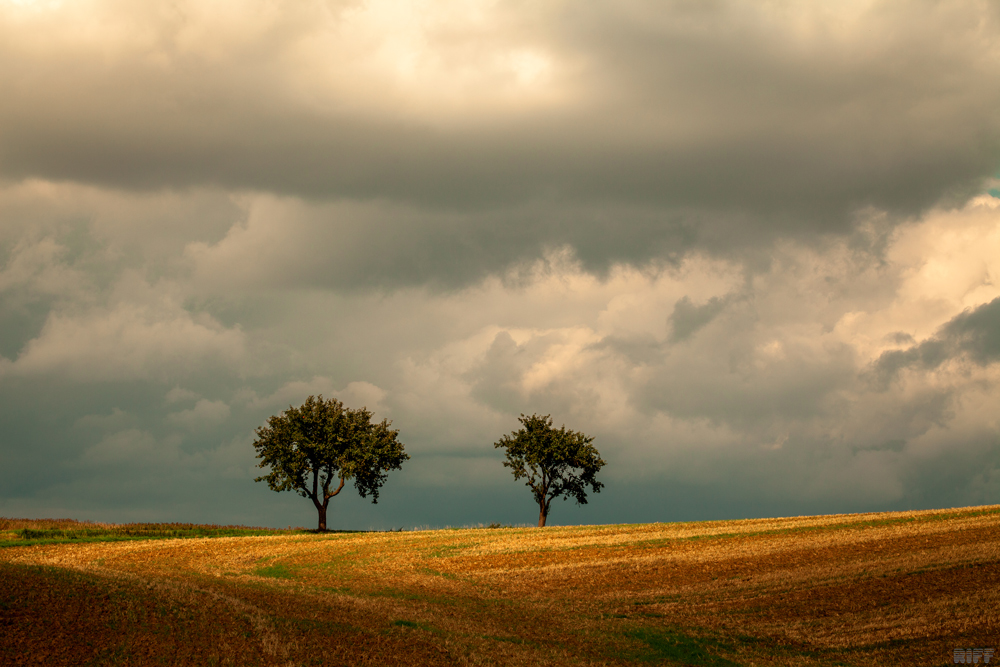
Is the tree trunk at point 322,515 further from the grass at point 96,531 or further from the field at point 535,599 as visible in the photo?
the field at point 535,599

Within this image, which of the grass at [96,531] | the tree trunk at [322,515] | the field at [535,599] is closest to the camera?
the field at [535,599]

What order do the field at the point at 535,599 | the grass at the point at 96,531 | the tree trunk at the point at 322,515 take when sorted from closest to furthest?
the field at the point at 535,599 → the grass at the point at 96,531 → the tree trunk at the point at 322,515

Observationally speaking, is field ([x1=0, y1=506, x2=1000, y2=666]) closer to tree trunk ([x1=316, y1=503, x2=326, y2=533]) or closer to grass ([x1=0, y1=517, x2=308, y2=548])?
grass ([x1=0, y1=517, x2=308, y2=548])

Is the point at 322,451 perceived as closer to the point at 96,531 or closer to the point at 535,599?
the point at 96,531

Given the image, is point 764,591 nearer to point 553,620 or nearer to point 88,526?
point 553,620

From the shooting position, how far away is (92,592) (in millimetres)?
21781

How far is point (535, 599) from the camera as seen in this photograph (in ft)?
120

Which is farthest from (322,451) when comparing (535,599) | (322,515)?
(535,599)

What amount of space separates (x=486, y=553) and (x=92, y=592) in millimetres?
34056

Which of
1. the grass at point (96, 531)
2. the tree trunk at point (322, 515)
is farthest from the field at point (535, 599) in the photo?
the tree trunk at point (322, 515)

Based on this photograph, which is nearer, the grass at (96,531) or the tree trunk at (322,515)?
the grass at (96,531)

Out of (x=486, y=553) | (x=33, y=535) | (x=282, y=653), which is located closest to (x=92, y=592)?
(x=282, y=653)

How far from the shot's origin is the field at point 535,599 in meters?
20.0

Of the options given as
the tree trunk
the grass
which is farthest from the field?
the tree trunk
